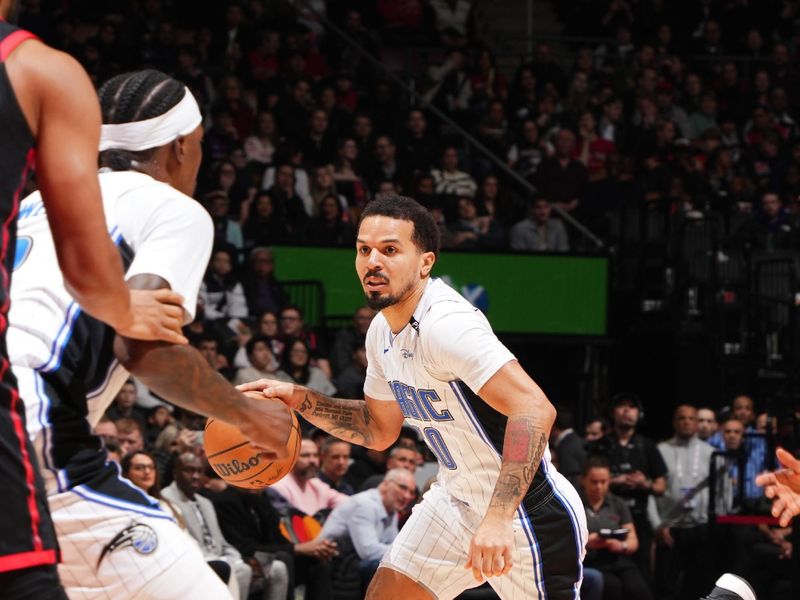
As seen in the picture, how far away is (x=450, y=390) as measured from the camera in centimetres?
508

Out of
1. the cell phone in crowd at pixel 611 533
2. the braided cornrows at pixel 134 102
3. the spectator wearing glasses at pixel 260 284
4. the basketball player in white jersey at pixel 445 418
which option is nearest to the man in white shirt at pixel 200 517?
the cell phone in crowd at pixel 611 533

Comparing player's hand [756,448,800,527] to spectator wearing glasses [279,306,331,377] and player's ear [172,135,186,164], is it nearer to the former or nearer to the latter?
player's ear [172,135,186,164]

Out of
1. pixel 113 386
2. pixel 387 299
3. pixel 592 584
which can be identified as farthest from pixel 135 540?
pixel 592 584

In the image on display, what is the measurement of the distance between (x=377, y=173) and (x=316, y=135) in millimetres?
823

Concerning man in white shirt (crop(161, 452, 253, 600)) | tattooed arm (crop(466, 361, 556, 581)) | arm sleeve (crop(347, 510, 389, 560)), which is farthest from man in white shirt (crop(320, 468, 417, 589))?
tattooed arm (crop(466, 361, 556, 581))

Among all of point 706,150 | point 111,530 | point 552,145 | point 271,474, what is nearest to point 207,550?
point 271,474

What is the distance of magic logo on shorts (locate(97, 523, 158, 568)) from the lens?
10.9 feet

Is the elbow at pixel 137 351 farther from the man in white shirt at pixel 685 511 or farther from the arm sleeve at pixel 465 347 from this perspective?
the man in white shirt at pixel 685 511

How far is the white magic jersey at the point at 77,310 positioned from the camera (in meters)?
3.22

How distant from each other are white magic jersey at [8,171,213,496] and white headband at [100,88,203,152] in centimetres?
22

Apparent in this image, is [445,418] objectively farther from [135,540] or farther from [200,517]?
[200,517]

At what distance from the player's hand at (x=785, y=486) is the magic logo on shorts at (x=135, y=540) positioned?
257cm

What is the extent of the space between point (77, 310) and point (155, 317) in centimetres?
32

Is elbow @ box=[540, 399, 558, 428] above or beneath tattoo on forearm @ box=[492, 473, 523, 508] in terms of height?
above
